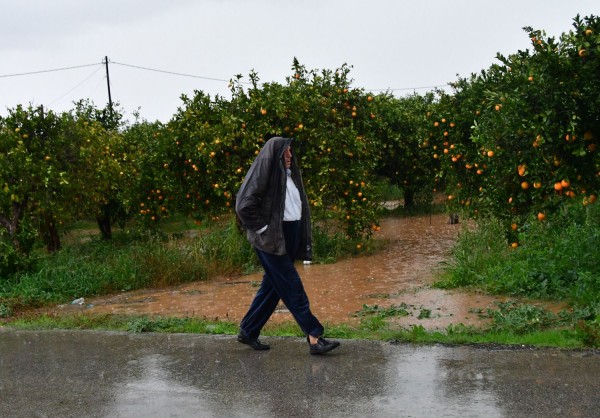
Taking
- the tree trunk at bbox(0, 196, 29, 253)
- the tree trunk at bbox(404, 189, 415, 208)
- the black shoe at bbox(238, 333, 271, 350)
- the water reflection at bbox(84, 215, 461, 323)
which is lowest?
the water reflection at bbox(84, 215, 461, 323)

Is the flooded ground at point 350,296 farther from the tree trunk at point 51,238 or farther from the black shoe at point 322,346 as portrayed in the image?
the tree trunk at point 51,238

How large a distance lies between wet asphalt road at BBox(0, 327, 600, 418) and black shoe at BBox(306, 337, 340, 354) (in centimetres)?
7

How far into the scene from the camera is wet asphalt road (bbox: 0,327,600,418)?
14.1 feet

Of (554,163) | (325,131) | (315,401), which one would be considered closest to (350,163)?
(325,131)

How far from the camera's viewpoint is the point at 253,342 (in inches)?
227

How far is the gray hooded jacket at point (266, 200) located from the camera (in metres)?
5.42

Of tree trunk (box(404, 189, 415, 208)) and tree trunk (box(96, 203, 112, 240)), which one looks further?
tree trunk (box(404, 189, 415, 208))

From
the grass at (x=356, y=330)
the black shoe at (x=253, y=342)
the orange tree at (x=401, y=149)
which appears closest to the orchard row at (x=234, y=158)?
the grass at (x=356, y=330)

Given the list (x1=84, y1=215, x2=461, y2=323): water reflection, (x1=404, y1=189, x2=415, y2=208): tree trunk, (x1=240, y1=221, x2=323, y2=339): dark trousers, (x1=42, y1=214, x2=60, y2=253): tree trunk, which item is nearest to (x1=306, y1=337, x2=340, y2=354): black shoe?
(x1=240, y1=221, x2=323, y2=339): dark trousers

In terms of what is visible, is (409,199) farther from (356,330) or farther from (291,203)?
(291,203)

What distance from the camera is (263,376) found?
5059 mm

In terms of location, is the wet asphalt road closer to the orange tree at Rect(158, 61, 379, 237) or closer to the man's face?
the man's face

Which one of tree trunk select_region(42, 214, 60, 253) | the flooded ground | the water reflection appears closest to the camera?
the flooded ground

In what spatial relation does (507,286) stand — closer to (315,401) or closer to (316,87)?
(315,401)
